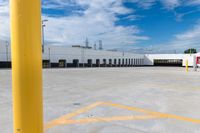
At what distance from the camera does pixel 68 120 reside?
411cm

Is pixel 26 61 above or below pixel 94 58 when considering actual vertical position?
below

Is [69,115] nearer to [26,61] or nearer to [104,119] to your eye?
[104,119]

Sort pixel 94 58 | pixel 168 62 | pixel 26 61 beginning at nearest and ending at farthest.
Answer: pixel 26 61 → pixel 94 58 → pixel 168 62

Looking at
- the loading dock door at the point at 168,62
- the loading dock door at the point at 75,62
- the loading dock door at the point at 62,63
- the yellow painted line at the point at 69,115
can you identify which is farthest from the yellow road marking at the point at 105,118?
the loading dock door at the point at 168,62

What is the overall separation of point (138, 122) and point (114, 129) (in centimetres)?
76

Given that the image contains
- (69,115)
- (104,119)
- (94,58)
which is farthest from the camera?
(94,58)

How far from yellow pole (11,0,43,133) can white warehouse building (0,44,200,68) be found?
33017 mm

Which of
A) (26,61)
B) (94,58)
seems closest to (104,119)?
(26,61)

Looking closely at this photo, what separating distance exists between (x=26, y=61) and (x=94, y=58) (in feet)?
159

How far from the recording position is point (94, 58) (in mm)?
49906

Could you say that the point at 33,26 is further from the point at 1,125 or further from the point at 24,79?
the point at 1,125

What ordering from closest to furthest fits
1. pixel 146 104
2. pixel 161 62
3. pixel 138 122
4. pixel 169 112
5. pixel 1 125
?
pixel 1 125 < pixel 138 122 < pixel 169 112 < pixel 146 104 < pixel 161 62

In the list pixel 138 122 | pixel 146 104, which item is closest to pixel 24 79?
pixel 138 122

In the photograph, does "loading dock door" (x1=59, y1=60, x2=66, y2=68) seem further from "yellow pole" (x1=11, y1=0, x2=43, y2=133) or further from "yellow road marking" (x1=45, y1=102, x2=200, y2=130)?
"yellow pole" (x1=11, y1=0, x2=43, y2=133)
